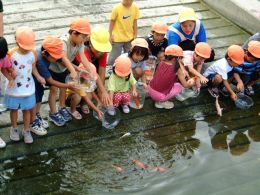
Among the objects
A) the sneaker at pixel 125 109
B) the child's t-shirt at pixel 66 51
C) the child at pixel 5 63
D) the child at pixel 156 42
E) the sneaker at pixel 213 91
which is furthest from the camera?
the sneaker at pixel 213 91

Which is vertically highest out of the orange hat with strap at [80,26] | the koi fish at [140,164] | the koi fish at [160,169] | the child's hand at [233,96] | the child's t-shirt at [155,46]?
the orange hat with strap at [80,26]

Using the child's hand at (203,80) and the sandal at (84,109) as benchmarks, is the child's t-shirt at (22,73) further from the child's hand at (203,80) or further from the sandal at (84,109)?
the child's hand at (203,80)

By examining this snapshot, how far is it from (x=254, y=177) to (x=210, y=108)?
1.34 meters

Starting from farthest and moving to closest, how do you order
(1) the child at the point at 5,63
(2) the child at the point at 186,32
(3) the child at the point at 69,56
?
(2) the child at the point at 186,32
(3) the child at the point at 69,56
(1) the child at the point at 5,63

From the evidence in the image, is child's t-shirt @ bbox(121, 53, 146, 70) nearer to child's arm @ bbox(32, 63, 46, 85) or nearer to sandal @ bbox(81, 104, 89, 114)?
sandal @ bbox(81, 104, 89, 114)

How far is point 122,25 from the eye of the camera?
5852 mm

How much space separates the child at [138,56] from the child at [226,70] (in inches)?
37.1

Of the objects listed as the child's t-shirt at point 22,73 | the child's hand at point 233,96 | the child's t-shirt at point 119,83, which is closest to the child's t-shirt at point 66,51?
the child's t-shirt at point 22,73

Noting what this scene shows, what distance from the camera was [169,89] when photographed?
5.49 meters

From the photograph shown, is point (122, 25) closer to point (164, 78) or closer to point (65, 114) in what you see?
point (164, 78)

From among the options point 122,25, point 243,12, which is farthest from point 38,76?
point 243,12

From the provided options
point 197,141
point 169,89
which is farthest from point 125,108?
point 197,141

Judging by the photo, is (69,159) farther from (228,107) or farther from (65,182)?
(228,107)

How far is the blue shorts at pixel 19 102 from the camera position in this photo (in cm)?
432
